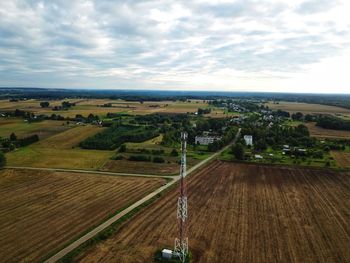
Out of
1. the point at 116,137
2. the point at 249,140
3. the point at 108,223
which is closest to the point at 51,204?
the point at 108,223

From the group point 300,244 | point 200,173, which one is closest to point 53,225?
point 300,244

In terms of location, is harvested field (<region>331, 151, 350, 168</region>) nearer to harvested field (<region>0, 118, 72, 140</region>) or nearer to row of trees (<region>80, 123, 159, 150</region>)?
row of trees (<region>80, 123, 159, 150</region>)

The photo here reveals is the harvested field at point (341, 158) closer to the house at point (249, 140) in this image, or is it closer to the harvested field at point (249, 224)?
the harvested field at point (249, 224)

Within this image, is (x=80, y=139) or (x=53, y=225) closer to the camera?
(x=53, y=225)

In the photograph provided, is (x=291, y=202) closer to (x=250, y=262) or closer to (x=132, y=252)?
(x=250, y=262)

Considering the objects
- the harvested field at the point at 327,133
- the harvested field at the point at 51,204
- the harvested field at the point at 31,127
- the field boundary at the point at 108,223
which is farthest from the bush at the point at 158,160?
the harvested field at the point at 327,133

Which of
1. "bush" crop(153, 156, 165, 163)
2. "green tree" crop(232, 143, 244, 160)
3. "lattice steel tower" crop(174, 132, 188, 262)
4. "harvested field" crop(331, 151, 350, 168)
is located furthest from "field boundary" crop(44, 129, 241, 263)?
"harvested field" crop(331, 151, 350, 168)

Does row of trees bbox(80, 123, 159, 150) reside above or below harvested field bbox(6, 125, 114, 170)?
above
